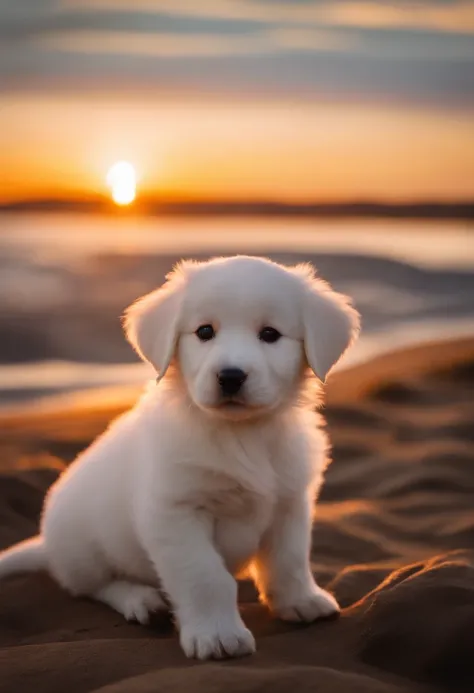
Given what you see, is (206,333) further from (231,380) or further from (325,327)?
(325,327)

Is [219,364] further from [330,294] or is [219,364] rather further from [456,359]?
[456,359]

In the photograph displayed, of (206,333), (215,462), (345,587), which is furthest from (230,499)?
(345,587)

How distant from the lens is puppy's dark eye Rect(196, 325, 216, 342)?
359cm

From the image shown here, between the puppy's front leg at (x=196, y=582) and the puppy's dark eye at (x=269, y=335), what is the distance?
1.86 ft

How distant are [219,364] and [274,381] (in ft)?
0.71

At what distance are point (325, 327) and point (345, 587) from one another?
1079 mm

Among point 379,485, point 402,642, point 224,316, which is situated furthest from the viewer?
point 379,485

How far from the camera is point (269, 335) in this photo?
142 inches

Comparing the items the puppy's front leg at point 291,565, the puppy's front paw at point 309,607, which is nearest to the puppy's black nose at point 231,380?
the puppy's front leg at point 291,565

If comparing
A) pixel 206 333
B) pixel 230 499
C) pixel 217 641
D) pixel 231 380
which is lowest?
pixel 217 641

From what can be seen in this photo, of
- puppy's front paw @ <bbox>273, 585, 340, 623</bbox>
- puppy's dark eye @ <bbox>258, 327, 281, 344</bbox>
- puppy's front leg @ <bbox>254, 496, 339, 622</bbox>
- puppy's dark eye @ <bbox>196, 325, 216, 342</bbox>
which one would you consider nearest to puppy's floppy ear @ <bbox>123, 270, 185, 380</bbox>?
puppy's dark eye @ <bbox>196, 325, 216, 342</bbox>

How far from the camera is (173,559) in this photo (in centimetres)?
358

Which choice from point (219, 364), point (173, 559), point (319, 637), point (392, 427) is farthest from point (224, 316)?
point (392, 427)

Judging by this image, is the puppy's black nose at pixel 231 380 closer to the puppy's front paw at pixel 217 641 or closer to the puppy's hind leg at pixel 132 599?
the puppy's front paw at pixel 217 641
